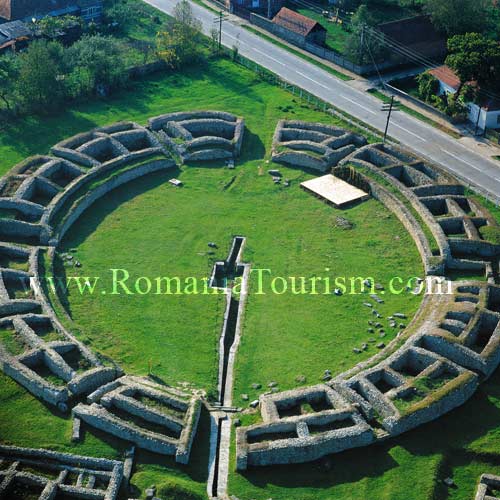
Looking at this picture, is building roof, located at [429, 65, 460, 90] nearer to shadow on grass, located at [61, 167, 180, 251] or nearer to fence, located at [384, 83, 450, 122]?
fence, located at [384, 83, 450, 122]

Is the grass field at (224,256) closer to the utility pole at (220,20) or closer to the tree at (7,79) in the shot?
the tree at (7,79)

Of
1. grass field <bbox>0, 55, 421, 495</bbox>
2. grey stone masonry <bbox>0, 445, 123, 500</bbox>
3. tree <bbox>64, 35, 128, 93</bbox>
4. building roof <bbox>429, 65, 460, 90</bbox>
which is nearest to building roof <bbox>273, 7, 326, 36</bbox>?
grass field <bbox>0, 55, 421, 495</bbox>

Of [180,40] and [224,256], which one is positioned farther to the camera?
[180,40]

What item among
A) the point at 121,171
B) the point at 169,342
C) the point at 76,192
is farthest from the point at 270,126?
the point at 169,342

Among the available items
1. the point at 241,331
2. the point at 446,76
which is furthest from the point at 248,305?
the point at 446,76

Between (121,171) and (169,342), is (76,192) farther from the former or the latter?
(169,342)

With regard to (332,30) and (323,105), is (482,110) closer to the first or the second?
(323,105)
